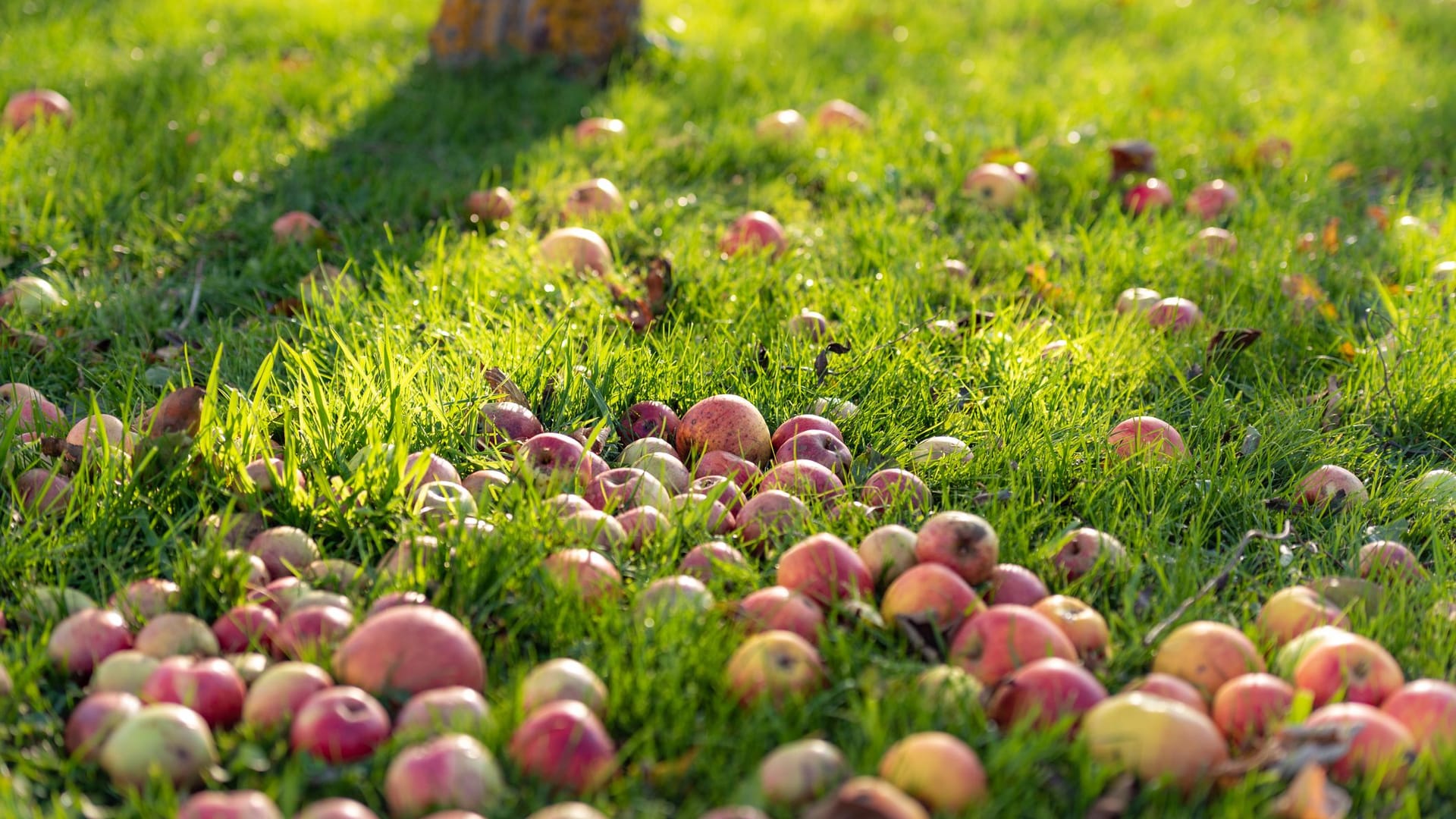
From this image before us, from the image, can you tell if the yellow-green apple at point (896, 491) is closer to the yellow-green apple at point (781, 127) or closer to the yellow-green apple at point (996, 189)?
the yellow-green apple at point (996, 189)

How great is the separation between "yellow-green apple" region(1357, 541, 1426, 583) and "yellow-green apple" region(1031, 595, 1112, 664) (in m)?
0.70

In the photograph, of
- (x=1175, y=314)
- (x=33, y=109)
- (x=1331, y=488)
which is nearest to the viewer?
(x=1331, y=488)

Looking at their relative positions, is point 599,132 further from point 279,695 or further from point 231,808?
point 231,808

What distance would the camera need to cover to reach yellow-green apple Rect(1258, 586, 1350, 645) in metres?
2.21

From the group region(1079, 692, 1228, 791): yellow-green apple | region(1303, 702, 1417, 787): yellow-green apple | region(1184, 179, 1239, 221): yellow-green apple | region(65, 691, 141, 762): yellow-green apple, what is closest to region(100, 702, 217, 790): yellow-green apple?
region(65, 691, 141, 762): yellow-green apple

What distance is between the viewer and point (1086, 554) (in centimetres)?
245

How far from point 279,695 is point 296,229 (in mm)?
2506

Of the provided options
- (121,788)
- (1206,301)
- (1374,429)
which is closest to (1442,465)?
(1374,429)

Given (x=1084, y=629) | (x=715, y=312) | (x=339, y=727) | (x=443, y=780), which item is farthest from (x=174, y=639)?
(x=715, y=312)

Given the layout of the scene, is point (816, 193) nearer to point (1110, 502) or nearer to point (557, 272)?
point (557, 272)

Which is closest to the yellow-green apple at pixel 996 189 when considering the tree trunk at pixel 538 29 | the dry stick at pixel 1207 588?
the tree trunk at pixel 538 29

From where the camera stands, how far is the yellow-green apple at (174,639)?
204cm

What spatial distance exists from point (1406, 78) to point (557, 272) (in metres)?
4.90

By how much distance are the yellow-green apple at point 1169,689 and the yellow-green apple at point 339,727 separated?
1.09 m
